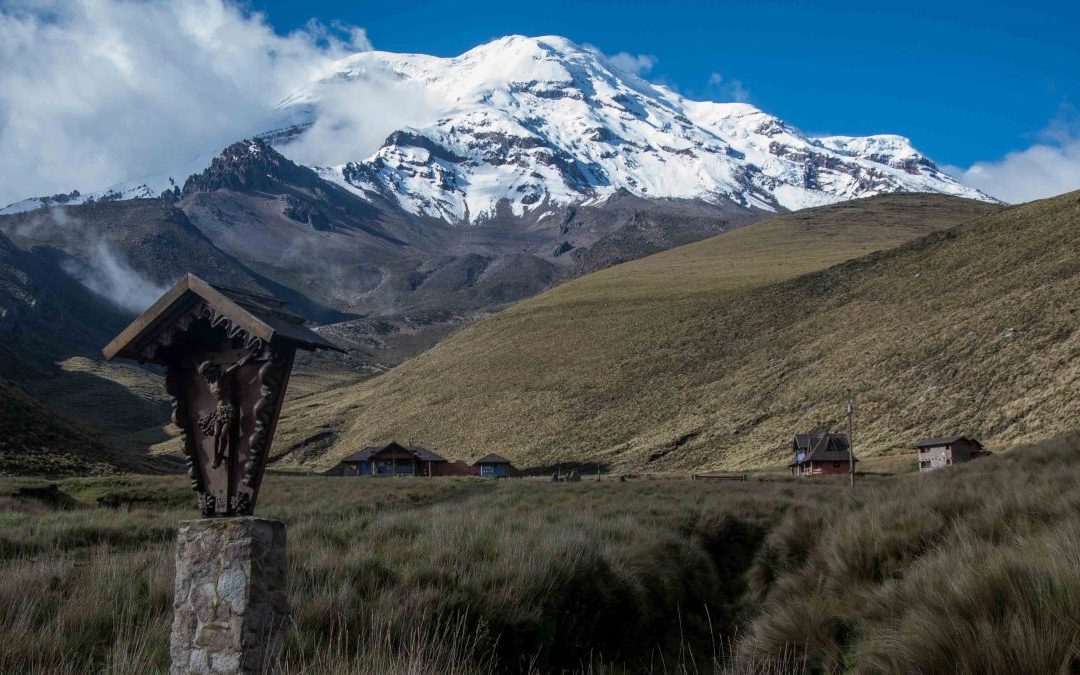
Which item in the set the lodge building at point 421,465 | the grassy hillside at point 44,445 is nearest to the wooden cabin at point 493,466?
the lodge building at point 421,465

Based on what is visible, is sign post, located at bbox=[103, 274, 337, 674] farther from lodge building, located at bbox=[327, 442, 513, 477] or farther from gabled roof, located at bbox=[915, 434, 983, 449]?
lodge building, located at bbox=[327, 442, 513, 477]

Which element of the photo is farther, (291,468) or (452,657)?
(291,468)

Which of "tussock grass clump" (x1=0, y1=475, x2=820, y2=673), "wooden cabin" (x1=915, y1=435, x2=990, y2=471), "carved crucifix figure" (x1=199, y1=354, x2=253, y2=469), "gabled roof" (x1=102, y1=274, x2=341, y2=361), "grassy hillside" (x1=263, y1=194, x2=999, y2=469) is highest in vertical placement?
"grassy hillside" (x1=263, y1=194, x2=999, y2=469)

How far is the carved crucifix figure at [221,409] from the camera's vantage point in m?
6.30

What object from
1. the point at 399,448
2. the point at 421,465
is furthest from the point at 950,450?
the point at 399,448

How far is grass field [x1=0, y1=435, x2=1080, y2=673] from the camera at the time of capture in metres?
5.06

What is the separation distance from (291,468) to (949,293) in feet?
203

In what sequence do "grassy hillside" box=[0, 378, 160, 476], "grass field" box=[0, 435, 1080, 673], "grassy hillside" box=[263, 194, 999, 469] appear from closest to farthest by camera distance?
"grass field" box=[0, 435, 1080, 673]
"grassy hillside" box=[0, 378, 160, 476]
"grassy hillside" box=[263, 194, 999, 469]

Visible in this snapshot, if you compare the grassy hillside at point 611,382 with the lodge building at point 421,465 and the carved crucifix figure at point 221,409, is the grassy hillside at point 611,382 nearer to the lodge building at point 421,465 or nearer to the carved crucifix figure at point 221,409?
the lodge building at point 421,465

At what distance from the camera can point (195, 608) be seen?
5414 millimetres

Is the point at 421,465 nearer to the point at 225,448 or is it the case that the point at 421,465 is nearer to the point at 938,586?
the point at 225,448

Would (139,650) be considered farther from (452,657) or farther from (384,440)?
(384,440)

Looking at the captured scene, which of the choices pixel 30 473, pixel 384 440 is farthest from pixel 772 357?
pixel 30 473

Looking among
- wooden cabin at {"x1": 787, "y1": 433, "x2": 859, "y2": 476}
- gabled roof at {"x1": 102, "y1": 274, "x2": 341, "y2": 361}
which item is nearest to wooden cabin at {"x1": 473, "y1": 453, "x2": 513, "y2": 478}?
wooden cabin at {"x1": 787, "y1": 433, "x2": 859, "y2": 476}
